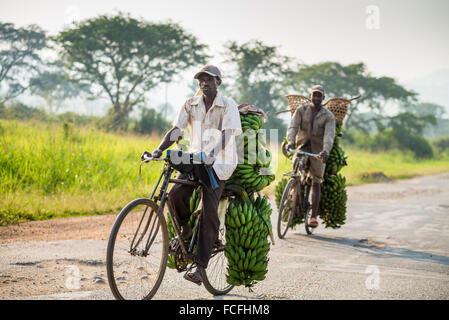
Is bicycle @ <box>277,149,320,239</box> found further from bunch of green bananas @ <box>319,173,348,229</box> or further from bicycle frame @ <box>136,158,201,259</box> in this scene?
bicycle frame @ <box>136,158,201,259</box>

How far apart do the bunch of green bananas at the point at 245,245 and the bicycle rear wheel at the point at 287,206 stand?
9.69 feet

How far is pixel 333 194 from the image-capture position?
7.66 meters

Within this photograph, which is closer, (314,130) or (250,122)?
(250,122)

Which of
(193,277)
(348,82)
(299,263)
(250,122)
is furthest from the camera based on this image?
(348,82)

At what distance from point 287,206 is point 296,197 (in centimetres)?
19

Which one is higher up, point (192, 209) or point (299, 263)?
point (192, 209)

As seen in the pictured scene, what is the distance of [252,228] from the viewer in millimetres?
4305

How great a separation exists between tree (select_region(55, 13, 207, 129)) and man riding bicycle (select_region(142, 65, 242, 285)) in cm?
2375

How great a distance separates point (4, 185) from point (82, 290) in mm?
5811

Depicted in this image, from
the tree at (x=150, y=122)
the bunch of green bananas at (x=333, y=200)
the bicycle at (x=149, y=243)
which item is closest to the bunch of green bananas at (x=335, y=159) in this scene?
the bunch of green bananas at (x=333, y=200)

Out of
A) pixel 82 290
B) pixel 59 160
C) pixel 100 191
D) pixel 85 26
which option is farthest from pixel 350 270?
pixel 85 26

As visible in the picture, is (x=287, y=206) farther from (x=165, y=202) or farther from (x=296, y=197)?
(x=165, y=202)

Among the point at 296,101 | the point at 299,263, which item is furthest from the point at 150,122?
the point at 299,263

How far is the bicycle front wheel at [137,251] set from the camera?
3.57 metres
